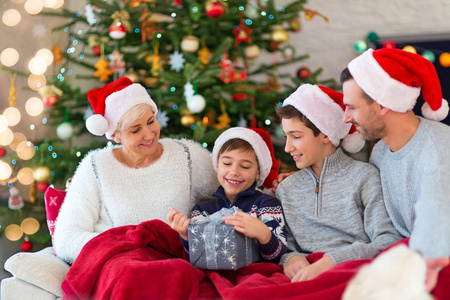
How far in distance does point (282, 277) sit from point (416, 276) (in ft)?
2.49

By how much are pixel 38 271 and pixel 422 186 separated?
1.33 metres

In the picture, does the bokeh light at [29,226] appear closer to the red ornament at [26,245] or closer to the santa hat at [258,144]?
the red ornament at [26,245]

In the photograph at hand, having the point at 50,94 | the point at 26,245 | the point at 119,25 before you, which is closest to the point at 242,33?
the point at 119,25

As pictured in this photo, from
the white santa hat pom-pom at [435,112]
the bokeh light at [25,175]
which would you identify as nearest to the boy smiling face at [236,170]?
the white santa hat pom-pom at [435,112]

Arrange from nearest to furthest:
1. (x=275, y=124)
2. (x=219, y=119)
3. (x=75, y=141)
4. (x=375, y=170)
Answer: (x=375, y=170), (x=219, y=119), (x=275, y=124), (x=75, y=141)

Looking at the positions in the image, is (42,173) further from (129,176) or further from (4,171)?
(129,176)

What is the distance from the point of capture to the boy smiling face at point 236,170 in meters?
2.00

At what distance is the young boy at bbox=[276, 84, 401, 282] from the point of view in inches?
72.5

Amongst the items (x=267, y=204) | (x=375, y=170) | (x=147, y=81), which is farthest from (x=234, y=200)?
(x=147, y=81)

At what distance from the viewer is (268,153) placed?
2104 millimetres

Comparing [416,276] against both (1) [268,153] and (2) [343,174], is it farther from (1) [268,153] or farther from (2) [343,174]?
(1) [268,153]

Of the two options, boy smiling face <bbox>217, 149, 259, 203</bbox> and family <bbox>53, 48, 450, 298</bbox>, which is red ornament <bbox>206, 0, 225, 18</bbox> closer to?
family <bbox>53, 48, 450, 298</bbox>

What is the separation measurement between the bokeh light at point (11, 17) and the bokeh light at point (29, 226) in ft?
4.41

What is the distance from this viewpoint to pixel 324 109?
6.47 feet
